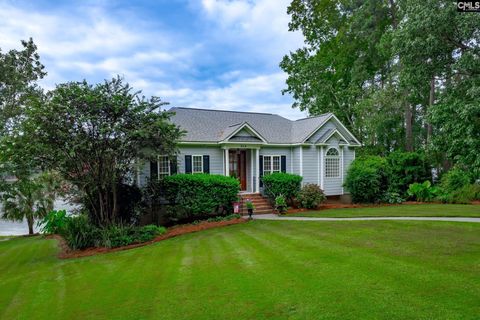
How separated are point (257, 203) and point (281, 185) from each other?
1.65 meters

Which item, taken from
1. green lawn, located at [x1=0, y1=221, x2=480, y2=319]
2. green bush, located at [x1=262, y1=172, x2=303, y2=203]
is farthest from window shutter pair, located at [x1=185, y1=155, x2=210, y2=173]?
green lawn, located at [x1=0, y1=221, x2=480, y2=319]

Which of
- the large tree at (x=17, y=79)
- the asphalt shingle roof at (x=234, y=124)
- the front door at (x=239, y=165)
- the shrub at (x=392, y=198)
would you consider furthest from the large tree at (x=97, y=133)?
the shrub at (x=392, y=198)

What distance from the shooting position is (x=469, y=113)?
795 centimetres

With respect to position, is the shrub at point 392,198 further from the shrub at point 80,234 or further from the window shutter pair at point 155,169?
the shrub at point 80,234

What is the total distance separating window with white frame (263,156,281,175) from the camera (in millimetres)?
18828

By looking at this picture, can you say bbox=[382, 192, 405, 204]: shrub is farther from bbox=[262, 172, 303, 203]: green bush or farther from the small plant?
the small plant

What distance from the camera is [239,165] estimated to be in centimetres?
1862

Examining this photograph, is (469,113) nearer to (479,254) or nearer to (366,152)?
(479,254)

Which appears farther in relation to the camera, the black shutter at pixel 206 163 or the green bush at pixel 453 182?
the green bush at pixel 453 182

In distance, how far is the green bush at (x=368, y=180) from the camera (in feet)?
60.6

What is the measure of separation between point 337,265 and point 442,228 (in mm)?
5793

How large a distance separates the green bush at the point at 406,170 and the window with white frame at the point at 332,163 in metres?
3.25

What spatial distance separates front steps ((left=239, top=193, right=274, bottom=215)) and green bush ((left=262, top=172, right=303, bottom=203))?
47cm

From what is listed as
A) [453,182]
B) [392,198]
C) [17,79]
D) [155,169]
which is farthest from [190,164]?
[453,182]
